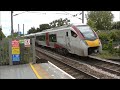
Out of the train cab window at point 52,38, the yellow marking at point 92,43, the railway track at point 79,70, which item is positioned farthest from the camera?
the train cab window at point 52,38

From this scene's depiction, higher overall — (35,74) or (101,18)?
(101,18)

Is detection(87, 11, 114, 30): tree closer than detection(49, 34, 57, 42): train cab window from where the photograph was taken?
No

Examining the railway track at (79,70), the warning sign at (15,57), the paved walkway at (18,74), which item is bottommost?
the railway track at (79,70)

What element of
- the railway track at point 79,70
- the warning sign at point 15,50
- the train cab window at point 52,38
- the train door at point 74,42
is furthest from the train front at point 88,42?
→ the train cab window at point 52,38

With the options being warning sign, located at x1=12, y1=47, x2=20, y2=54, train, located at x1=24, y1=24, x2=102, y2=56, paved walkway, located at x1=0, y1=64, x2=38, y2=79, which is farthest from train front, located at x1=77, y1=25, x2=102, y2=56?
paved walkway, located at x1=0, y1=64, x2=38, y2=79

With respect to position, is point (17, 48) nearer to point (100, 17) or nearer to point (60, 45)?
point (60, 45)

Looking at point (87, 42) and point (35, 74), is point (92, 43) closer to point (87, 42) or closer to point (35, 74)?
point (87, 42)

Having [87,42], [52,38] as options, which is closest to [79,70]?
[87,42]

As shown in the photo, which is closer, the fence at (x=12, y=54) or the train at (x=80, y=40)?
the fence at (x=12, y=54)

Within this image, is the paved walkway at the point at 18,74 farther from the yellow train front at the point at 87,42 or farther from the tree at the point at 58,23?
the tree at the point at 58,23

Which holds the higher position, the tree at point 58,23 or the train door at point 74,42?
the tree at point 58,23

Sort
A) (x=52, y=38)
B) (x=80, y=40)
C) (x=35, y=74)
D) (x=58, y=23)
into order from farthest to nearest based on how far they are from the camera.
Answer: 1. (x=58, y=23)
2. (x=52, y=38)
3. (x=80, y=40)
4. (x=35, y=74)

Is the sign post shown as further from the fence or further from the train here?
the train
